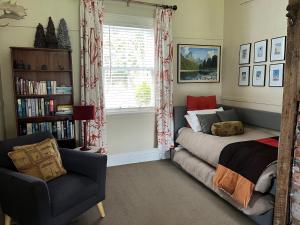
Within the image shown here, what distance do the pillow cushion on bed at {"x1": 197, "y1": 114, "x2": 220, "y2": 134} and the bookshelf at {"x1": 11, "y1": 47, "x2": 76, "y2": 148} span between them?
6.09 feet

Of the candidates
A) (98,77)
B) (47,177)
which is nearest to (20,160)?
(47,177)

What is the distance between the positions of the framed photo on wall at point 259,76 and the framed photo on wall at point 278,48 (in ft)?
0.73

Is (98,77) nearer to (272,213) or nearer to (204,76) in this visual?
(204,76)

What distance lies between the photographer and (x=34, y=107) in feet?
10.1

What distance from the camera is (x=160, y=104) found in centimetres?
379

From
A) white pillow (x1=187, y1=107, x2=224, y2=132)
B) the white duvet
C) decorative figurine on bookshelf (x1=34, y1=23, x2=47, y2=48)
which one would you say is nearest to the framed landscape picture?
white pillow (x1=187, y1=107, x2=224, y2=132)

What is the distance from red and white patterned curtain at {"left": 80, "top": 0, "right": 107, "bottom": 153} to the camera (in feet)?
10.7

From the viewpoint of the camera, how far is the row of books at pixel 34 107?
9.88ft

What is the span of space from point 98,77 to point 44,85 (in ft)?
2.41

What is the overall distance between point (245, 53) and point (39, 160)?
3.41 metres

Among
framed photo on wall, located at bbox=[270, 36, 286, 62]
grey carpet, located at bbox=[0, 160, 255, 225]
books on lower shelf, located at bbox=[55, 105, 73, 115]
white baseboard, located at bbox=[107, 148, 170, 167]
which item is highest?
framed photo on wall, located at bbox=[270, 36, 286, 62]

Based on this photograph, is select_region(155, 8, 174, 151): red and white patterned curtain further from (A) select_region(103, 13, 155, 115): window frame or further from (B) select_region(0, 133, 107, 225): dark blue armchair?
(B) select_region(0, 133, 107, 225): dark blue armchair

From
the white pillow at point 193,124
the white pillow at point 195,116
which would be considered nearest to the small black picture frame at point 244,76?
the white pillow at point 195,116

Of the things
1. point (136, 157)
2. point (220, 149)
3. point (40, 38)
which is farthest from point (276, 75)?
point (40, 38)
